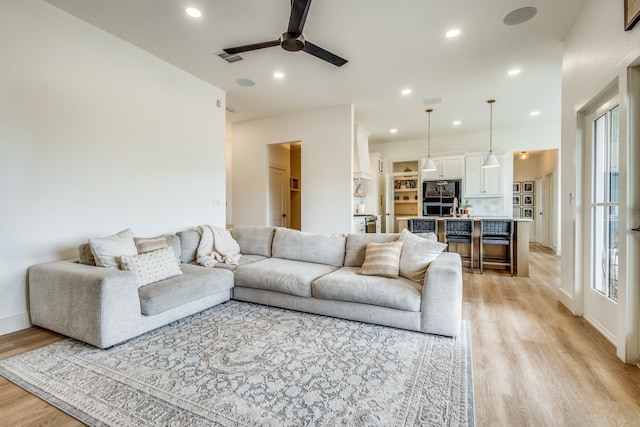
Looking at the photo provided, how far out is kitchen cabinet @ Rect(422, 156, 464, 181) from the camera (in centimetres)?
747

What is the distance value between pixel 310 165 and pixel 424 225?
244cm

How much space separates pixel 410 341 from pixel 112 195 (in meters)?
3.49

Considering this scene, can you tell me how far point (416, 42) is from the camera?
3439 millimetres

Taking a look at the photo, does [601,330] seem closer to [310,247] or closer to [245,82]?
[310,247]

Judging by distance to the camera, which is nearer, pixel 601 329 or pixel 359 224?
pixel 601 329

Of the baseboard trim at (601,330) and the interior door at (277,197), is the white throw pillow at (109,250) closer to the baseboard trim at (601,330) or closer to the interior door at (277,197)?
the interior door at (277,197)

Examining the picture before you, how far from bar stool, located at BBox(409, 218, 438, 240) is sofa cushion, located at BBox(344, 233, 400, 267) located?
7.54 feet

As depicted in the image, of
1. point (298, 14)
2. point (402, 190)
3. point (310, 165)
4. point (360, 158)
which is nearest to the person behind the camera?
point (298, 14)

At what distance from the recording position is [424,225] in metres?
5.37

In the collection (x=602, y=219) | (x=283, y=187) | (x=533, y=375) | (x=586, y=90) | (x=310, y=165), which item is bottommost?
(x=533, y=375)

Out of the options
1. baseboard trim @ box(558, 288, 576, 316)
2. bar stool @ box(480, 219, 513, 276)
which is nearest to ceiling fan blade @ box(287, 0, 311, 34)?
baseboard trim @ box(558, 288, 576, 316)

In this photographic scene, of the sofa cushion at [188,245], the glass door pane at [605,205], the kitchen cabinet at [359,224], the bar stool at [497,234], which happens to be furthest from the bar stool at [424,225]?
the sofa cushion at [188,245]

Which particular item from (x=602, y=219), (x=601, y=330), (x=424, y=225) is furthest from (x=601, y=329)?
(x=424, y=225)

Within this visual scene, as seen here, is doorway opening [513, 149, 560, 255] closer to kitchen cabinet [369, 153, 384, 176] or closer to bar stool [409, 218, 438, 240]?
kitchen cabinet [369, 153, 384, 176]
